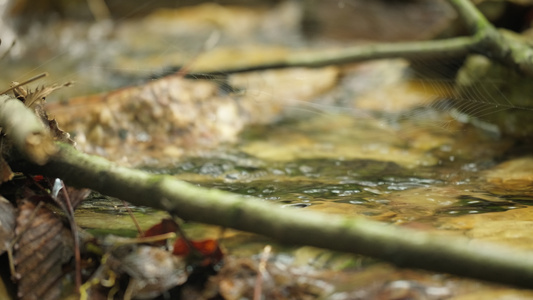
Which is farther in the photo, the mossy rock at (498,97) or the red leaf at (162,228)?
the mossy rock at (498,97)

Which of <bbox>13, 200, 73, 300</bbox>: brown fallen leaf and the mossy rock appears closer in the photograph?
<bbox>13, 200, 73, 300</bbox>: brown fallen leaf

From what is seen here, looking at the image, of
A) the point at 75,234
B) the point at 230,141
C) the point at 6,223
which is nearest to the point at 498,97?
the point at 230,141

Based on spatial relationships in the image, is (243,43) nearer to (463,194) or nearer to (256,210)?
(463,194)

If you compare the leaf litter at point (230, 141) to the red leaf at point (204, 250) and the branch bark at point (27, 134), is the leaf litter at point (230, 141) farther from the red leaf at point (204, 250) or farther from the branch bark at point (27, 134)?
the branch bark at point (27, 134)

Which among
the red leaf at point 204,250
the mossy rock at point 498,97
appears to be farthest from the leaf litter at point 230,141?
the mossy rock at point 498,97

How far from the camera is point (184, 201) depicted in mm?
1147

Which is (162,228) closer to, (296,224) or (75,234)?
(75,234)

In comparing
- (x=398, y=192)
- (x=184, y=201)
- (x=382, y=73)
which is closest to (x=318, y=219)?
(x=184, y=201)

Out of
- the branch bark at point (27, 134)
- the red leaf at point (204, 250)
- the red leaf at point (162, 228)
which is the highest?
the branch bark at point (27, 134)

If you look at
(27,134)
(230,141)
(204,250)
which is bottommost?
(230,141)

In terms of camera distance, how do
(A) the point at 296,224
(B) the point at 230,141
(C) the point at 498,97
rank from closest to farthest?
(A) the point at 296,224 < (C) the point at 498,97 < (B) the point at 230,141

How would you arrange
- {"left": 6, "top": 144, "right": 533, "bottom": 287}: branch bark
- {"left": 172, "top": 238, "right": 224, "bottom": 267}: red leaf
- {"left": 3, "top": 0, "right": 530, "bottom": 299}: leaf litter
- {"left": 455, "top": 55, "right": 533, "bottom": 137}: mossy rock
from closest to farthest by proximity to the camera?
{"left": 6, "top": 144, "right": 533, "bottom": 287}: branch bark
{"left": 3, "top": 0, "right": 530, "bottom": 299}: leaf litter
{"left": 172, "top": 238, "right": 224, "bottom": 267}: red leaf
{"left": 455, "top": 55, "right": 533, "bottom": 137}: mossy rock

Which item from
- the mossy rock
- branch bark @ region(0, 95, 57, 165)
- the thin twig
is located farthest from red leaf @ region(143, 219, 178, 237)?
the mossy rock

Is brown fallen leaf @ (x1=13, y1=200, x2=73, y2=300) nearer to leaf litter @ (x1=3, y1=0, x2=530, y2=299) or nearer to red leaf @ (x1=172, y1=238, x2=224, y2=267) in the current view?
leaf litter @ (x1=3, y1=0, x2=530, y2=299)
